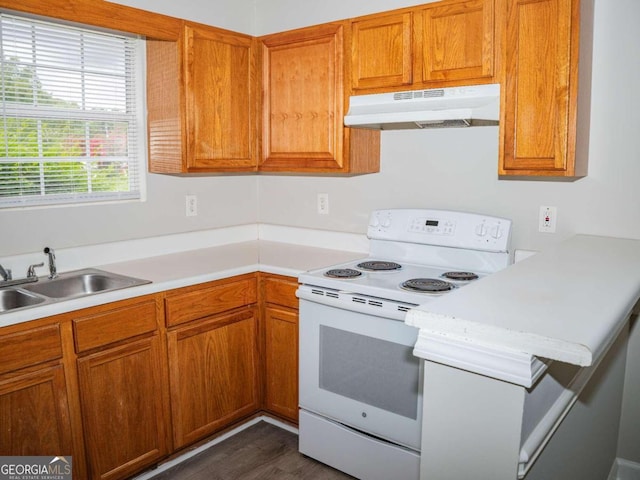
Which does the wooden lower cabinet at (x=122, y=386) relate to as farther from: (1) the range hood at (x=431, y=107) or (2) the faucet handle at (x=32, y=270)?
(1) the range hood at (x=431, y=107)

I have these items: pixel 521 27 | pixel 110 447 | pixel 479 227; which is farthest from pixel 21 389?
pixel 521 27

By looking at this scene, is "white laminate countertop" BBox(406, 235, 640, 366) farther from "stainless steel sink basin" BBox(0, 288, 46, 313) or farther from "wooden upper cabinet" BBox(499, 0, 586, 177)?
"stainless steel sink basin" BBox(0, 288, 46, 313)

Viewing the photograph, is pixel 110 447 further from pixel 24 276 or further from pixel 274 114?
pixel 274 114

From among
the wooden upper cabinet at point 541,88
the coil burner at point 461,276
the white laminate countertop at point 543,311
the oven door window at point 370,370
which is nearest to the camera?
the white laminate countertop at point 543,311

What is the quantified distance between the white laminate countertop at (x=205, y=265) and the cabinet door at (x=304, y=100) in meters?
0.49

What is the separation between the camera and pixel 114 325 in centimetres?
225

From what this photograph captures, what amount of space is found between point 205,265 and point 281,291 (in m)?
0.41

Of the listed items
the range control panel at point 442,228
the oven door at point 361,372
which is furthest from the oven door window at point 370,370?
the range control panel at point 442,228

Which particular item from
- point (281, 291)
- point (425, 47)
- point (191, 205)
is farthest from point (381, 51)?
Answer: point (191, 205)

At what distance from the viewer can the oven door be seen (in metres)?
2.23

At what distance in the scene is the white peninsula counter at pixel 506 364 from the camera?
0.97 m

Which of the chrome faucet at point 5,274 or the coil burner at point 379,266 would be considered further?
the coil burner at point 379,266

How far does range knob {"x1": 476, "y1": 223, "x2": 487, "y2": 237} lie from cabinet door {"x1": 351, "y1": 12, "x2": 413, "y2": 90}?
0.75 metres

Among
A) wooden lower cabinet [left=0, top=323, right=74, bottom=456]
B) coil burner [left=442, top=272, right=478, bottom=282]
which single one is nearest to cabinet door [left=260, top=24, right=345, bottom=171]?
coil burner [left=442, top=272, right=478, bottom=282]
